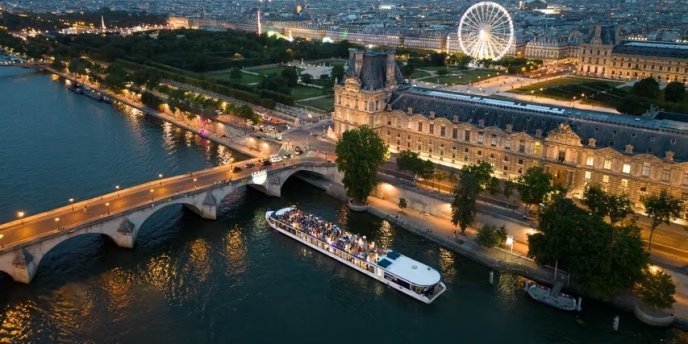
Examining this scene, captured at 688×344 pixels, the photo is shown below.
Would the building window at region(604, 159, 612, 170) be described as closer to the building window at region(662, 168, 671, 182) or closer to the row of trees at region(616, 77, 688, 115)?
the building window at region(662, 168, 671, 182)

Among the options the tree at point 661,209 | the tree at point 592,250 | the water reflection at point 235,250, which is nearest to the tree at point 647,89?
the tree at point 661,209

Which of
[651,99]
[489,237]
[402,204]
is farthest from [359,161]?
[651,99]

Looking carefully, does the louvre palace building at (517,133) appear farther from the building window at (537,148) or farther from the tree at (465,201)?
the tree at (465,201)

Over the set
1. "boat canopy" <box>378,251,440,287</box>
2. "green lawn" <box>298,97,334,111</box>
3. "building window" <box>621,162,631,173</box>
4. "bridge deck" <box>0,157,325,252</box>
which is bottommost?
"boat canopy" <box>378,251,440,287</box>

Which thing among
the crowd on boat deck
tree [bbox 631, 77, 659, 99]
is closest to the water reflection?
the crowd on boat deck

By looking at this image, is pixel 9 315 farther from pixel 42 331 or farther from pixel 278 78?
pixel 278 78

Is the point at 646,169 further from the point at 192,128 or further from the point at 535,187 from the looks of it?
the point at 192,128
